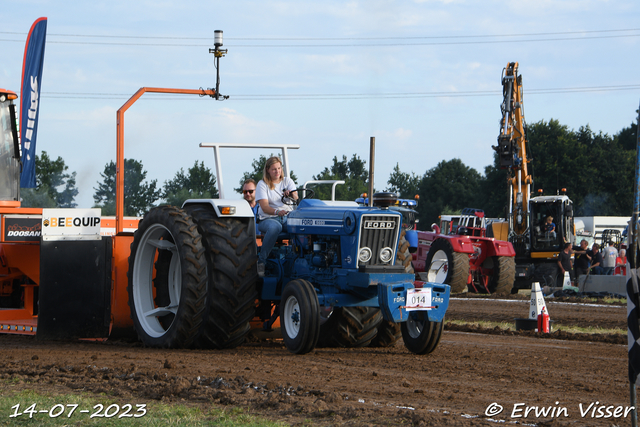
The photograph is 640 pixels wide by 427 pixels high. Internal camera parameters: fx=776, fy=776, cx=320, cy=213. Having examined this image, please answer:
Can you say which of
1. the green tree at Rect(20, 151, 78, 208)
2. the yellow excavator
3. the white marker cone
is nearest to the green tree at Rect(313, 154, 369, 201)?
the green tree at Rect(20, 151, 78, 208)

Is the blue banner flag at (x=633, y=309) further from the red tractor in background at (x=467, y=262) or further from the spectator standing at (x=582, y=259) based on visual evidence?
the spectator standing at (x=582, y=259)

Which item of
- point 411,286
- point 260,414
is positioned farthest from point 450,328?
point 260,414

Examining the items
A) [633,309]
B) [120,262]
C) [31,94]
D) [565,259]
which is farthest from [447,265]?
[633,309]

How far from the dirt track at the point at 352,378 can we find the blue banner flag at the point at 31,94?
25.0 feet

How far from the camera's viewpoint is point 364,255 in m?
7.21

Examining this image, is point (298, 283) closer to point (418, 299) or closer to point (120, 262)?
point (418, 299)

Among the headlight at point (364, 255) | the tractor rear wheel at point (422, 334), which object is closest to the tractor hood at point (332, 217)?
the headlight at point (364, 255)

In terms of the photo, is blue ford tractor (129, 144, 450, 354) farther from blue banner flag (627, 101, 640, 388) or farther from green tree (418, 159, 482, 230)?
green tree (418, 159, 482, 230)

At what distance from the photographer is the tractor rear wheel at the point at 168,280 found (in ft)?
24.0

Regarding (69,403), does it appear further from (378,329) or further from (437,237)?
(437,237)

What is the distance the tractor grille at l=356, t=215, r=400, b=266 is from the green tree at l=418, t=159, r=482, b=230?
68789mm

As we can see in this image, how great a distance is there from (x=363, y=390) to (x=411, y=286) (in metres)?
1.57

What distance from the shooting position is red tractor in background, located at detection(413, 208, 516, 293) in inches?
685

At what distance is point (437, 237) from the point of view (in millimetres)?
18500
